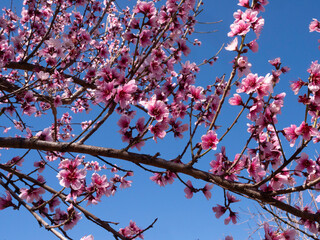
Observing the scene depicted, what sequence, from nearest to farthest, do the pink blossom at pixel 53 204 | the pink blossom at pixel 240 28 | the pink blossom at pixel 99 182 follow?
1. the pink blossom at pixel 240 28
2. the pink blossom at pixel 99 182
3. the pink blossom at pixel 53 204

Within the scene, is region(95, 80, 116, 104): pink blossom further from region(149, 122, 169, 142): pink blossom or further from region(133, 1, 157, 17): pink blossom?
region(133, 1, 157, 17): pink blossom

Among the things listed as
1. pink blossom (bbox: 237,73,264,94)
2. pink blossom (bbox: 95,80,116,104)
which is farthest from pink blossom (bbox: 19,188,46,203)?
pink blossom (bbox: 237,73,264,94)

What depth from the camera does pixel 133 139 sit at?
219 centimetres

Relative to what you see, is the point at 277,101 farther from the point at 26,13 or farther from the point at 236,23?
the point at 26,13

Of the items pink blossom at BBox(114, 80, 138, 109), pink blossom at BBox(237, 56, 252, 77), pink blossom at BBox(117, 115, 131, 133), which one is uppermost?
pink blossom at BBox(237, 56, 252, 77)

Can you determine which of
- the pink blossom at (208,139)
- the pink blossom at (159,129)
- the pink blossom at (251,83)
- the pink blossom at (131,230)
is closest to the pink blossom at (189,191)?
the pink blossom at (208,139)

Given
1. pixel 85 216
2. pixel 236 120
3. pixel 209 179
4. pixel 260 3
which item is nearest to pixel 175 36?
pixel 260 3

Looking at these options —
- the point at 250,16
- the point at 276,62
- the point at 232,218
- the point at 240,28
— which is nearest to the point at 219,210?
the point at 232,218

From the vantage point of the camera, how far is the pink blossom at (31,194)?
2.74 m

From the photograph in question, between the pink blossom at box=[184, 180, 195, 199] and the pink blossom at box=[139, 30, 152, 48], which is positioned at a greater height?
the pink blossom at box=[139, 30, 152, 48]

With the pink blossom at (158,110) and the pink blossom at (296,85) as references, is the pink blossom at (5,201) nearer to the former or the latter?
the pink blossom at (158,110)

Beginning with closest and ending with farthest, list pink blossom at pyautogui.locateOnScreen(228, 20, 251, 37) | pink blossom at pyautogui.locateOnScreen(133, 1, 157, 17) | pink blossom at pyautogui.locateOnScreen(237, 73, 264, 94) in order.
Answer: pink blossom at pyautogui.locateOnScreen(237, 73, 264, 94) → pink blossom at pyautogui.locateOnScreen(228, 20, 251, 37) → pink blossom at pyautogui.locateOnScreen(133, 1, 157, 17)

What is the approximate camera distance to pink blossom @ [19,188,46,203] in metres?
2.74

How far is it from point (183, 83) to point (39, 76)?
1494mm
